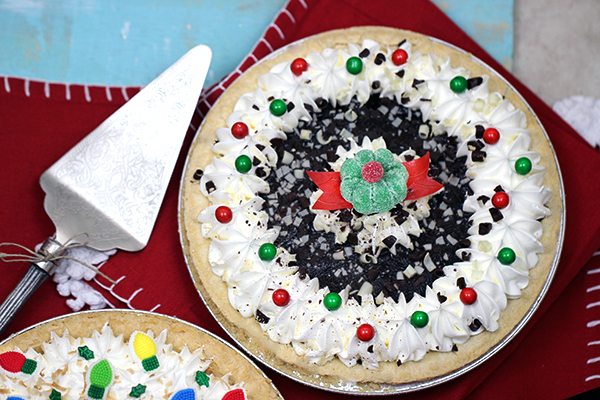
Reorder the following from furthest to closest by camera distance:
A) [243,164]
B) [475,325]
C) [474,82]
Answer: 1. [474,82]
2. [243,164]
3. [475,325]

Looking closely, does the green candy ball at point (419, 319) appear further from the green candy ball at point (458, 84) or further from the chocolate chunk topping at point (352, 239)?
the green candy ball at point (458, 84)

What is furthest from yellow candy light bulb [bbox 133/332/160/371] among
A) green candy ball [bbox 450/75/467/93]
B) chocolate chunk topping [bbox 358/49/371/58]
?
green candy ball [bbox 450/75/467/93]

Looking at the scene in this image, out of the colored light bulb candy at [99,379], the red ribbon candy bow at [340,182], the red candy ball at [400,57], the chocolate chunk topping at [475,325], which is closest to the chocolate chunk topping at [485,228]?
the red ribbon candy bow at [340,182]

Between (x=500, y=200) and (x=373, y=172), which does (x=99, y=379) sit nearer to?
(x=373, y=172)

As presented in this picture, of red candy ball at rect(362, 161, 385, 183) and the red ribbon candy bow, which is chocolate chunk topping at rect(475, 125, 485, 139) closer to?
the red ribbon candy bow

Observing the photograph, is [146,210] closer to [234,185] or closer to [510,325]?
[234,185]

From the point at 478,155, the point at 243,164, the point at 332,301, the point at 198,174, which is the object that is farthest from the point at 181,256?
the point at 478,155
